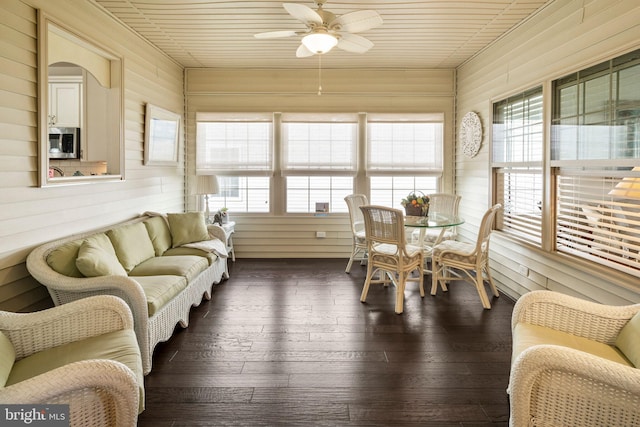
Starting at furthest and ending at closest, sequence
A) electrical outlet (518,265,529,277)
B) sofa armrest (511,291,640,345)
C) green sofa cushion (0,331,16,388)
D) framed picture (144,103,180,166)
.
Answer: framed picture (144,103,180,166), electrical outlet (518,265,529,277), sofa armrest (511,291,640,345), green sofa cushion (0,331,16,388)

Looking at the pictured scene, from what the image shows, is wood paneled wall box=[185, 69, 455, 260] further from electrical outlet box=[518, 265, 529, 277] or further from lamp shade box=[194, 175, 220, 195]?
electrical outlet box=[518, 265, 529, 277]

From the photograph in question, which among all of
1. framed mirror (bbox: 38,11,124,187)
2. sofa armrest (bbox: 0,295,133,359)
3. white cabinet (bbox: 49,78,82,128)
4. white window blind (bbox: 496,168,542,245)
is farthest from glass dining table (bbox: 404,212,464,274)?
white cabinet (bbox: 49,78,82,128)

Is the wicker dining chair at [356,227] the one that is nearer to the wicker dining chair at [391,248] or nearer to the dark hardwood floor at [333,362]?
the dark hardwood floor at [333,362]

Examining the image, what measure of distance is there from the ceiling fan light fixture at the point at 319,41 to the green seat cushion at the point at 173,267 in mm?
2222

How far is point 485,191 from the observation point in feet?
16.9

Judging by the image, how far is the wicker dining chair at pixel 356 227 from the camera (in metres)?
5.37

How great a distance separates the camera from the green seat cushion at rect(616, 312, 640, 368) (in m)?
1.91

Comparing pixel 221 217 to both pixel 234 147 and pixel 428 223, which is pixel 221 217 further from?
pixel 428 223

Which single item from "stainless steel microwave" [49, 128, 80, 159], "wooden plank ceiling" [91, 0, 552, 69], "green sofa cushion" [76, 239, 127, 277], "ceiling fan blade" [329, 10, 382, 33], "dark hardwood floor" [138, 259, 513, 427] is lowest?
"dark hardwood floor" [138, 259, 513, 427]

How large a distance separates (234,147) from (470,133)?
11.1ft

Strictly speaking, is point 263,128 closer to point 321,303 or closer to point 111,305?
point 321,303

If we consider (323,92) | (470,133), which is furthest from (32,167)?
(470,133)

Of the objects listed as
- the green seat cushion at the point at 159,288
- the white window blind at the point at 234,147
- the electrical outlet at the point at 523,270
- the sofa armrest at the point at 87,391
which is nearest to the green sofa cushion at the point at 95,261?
the green seat cushion at the point at 159,288

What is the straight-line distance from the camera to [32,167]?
2938 mm
